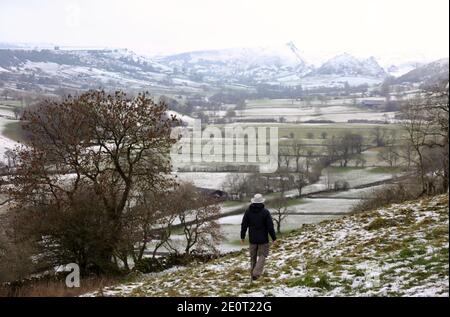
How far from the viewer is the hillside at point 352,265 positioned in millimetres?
8977

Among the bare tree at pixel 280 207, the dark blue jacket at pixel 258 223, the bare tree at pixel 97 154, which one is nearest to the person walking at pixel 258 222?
the dark blue jacket at pixel 258 223

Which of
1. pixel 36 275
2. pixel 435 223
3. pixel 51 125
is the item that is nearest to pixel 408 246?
pixel 435 223

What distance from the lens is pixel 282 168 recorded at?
276ft

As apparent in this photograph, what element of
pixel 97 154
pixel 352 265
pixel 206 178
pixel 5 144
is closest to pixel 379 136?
pixel 206 178

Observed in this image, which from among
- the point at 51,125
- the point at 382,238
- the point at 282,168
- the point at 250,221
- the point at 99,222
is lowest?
the point at 282,168

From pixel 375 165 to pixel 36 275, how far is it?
7111cm
